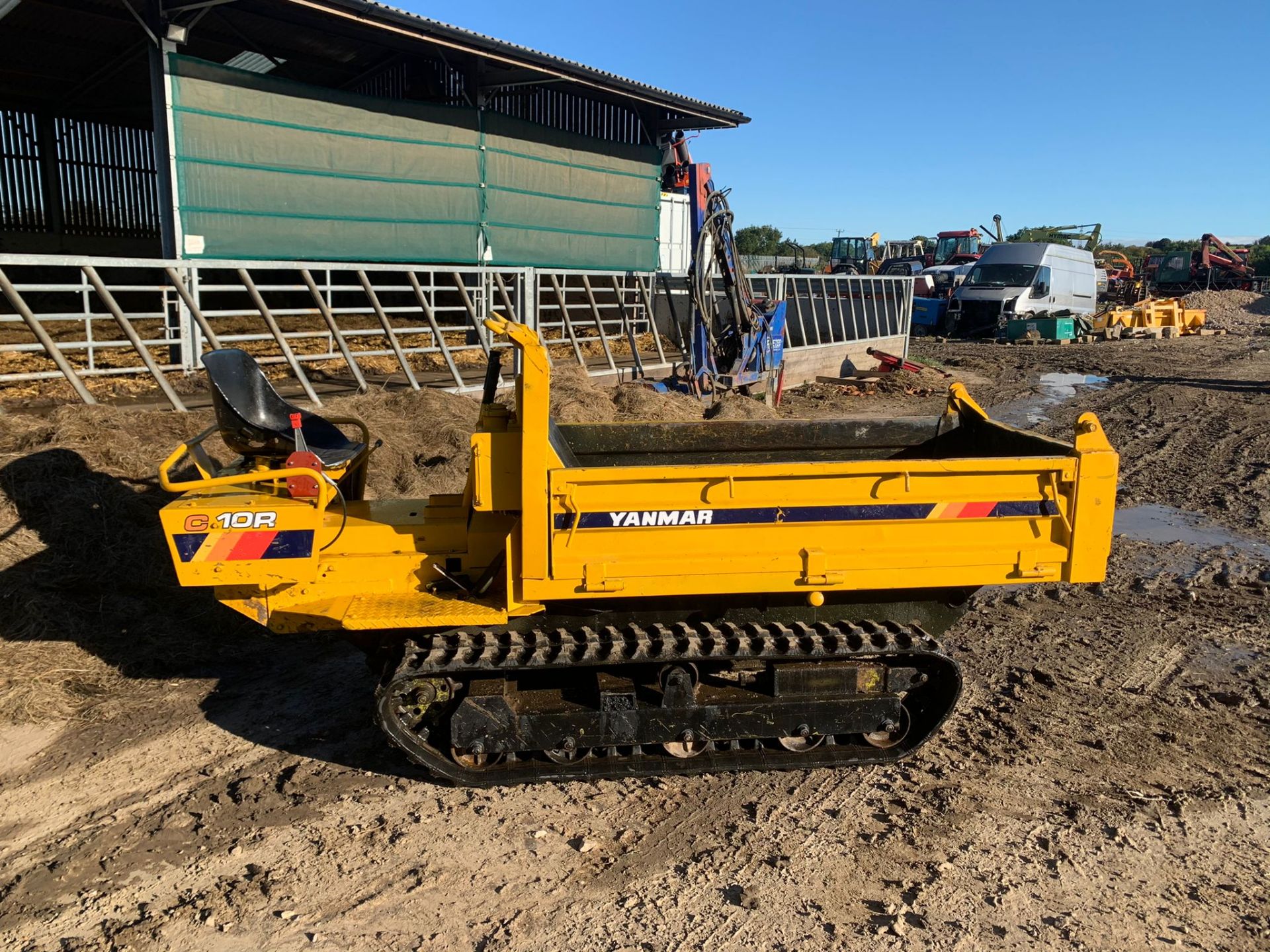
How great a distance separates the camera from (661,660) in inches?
153

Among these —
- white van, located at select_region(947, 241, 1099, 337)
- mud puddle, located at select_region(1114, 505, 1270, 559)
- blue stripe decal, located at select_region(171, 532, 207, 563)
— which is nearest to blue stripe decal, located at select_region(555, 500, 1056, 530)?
blue stripe decal, located at select_region(171, 532, 207, 563)

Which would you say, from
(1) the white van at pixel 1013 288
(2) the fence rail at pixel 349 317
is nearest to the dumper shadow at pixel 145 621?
(2) the fence rail at pixel 349 317

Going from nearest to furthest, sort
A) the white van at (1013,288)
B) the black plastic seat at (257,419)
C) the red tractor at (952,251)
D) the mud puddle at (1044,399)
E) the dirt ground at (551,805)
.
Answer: the dirt ground at (551,805) → the black plastic seat at (257,419) → the mud puddle at (1044,399) → the white van at (1013,288) → the red tractor at (952,251)

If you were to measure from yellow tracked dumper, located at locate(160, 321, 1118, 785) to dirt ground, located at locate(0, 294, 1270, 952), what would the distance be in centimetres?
27

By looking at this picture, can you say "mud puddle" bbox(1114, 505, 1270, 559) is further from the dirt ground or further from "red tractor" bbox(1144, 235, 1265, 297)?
"red tractor" bbox(1144, 235, 1265, 297)

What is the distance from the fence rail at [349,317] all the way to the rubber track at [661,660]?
5.04 meters

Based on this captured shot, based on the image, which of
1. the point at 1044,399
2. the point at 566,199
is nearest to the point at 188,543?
the point at 566,199

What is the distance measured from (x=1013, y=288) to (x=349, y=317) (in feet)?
62.1

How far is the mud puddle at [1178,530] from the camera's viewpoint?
7637 millimetres

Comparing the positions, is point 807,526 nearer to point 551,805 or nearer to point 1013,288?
point 551,805

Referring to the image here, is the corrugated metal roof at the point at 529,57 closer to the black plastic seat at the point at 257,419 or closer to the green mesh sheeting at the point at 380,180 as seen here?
the green mesh sheeting at the point at 380,180

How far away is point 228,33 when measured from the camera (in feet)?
46.1

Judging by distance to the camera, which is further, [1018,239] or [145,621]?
[1018,239]

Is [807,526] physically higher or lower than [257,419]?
lower
